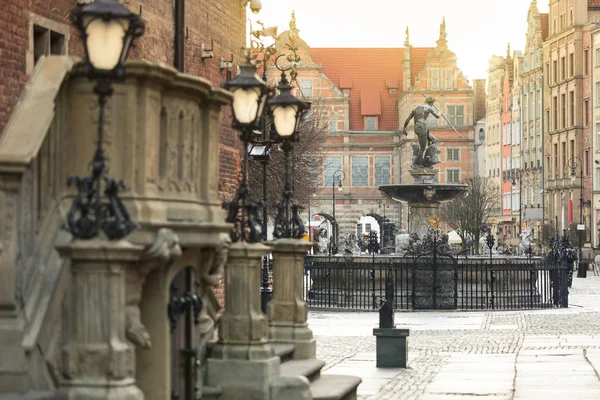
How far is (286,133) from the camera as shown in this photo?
14.4m

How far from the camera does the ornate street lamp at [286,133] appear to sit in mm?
14227

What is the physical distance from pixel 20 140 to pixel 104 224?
785mm

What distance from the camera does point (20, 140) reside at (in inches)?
320

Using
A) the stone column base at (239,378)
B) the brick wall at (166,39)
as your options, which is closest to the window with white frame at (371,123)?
the brick wall at (166,39)

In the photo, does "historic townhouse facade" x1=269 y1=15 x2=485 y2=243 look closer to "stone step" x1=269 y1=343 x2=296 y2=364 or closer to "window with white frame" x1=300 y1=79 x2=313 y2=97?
"window with white frame" x1=300 y1=79 x2=313 y2=97

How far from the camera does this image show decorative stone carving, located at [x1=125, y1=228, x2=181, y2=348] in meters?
8.18

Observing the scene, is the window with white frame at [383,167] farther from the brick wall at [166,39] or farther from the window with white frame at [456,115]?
the brick wall at [166,39]

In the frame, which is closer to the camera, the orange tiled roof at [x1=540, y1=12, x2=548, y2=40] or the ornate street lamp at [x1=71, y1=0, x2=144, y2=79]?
the ornate street lamp at [x1=71, y1=0, x2=144, y2=79]

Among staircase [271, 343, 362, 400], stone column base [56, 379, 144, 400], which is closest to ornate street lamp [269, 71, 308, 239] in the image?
staircase [271, 343, 362, 400]

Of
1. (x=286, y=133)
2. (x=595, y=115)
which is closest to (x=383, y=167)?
(x=595, y=115)

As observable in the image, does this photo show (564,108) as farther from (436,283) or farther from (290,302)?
(290,302)

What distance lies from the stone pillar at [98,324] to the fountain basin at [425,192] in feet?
91.4

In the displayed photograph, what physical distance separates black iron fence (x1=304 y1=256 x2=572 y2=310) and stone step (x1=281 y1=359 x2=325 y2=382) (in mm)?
17484

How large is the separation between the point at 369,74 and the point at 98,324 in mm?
94911
